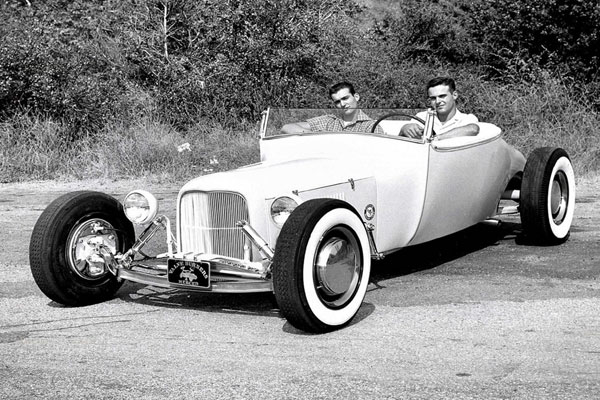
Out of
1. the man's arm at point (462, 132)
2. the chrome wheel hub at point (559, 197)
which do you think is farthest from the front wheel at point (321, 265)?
the chrome wheel hub at point (559, 197)

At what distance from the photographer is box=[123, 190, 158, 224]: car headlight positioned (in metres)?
6.02

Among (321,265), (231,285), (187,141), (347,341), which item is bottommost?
(347,341)

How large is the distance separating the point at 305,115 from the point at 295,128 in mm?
151

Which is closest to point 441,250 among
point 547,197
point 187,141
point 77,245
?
point 547,197

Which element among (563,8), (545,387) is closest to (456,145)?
(545,387)

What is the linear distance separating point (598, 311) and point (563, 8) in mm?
13015

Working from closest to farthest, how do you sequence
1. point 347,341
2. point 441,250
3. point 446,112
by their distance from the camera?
1. point 347,341
2. point 446,112
3. point 441,250

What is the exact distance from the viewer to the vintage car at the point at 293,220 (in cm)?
525

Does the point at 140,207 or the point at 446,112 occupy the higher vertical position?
the point at 446,112

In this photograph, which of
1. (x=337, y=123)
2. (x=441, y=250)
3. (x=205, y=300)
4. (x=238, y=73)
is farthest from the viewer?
(x=238, y=73)

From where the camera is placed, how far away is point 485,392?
13.8 feet

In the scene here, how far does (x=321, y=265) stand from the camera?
17.2ft

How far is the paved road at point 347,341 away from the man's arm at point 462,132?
1.01 metres

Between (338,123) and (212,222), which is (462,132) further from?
(212,222)
